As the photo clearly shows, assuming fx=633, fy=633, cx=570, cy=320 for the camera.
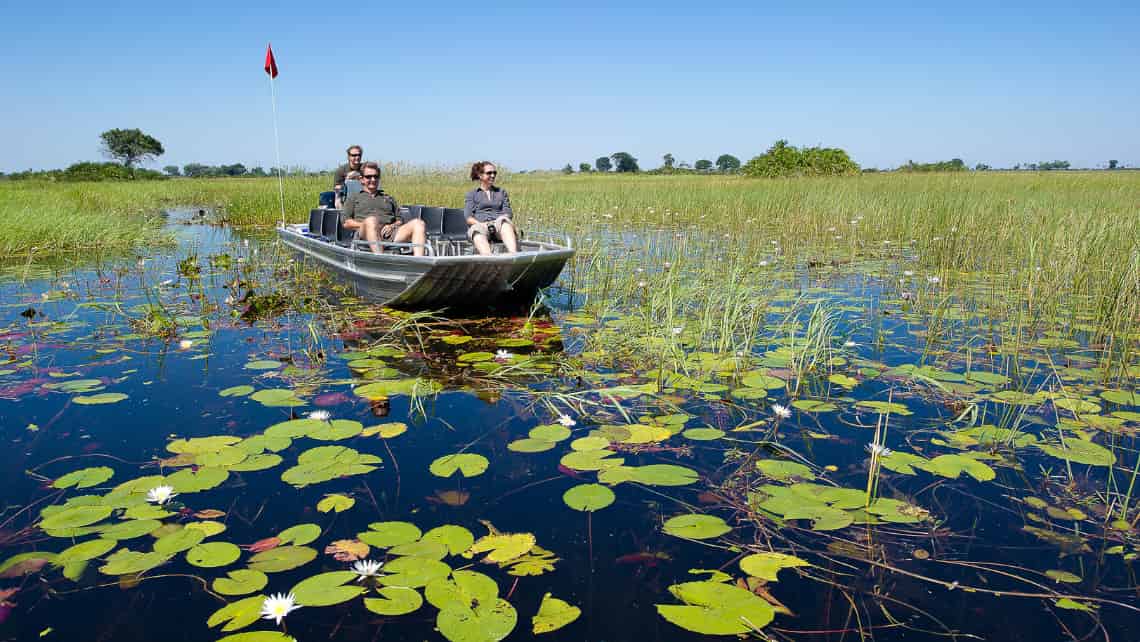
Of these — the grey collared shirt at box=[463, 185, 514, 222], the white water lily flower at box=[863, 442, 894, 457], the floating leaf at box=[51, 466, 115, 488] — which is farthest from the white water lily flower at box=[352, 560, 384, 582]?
the grey collared shirt at box=[463, 185, 514, 222]

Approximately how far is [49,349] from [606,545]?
16.3 feet

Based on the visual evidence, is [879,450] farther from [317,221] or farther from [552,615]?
[317,221]

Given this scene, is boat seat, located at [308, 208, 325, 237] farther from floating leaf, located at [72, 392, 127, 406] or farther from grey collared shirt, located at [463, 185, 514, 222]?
floating leaf, located at [72, 392, 127, 406]

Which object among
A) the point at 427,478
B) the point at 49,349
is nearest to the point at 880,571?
the point at 427,478

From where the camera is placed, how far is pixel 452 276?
18.5ft

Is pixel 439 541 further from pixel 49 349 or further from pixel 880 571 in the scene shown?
pixel 49 349

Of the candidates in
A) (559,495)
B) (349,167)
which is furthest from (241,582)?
(349,167)

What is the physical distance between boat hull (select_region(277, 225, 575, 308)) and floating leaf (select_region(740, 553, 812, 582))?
12.3ft

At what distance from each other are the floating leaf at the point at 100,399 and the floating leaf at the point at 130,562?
77.3 inches

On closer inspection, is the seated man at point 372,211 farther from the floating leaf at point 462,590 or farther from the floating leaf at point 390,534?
the floating leaf at point 462,590

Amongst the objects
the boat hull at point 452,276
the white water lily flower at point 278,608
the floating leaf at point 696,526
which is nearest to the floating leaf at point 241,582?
the white water lily flower at point 278,608

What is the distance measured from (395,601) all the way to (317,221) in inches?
275

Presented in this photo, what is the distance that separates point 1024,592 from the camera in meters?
2.01

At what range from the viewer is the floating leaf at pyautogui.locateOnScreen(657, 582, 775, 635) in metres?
1.82
